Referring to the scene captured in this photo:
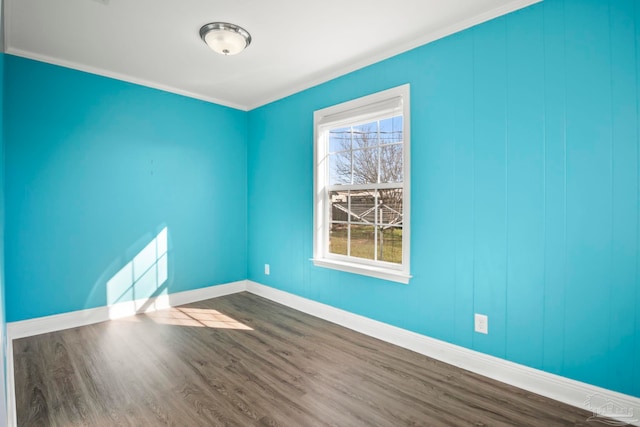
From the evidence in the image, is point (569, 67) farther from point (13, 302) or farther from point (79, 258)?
point (13, 302)

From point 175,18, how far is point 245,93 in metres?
1.67

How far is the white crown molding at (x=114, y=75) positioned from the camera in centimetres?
308

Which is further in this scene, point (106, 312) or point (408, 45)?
point (106, 312)

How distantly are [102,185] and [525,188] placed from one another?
3916 millimetres

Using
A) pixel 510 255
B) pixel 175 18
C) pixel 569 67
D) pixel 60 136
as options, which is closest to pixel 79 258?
pixel 60 136

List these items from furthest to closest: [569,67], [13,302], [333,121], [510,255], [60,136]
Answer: [333,121]
[60,136]
[13,302]
[510,255]
[569,67]

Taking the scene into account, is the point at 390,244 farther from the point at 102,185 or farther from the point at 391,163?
the point at 102,185

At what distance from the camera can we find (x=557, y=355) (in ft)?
7.14

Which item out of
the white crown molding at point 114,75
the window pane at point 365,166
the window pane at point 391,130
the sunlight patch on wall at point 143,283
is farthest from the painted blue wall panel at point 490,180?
the sunlight patch on wall at point 143,283

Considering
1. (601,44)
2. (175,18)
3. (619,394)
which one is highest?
(175,18)

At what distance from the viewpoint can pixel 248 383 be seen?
235 centimetres

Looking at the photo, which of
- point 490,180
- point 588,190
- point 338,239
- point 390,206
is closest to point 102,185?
point 338,239

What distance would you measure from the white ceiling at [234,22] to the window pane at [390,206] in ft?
4.15

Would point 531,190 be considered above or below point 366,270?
above
